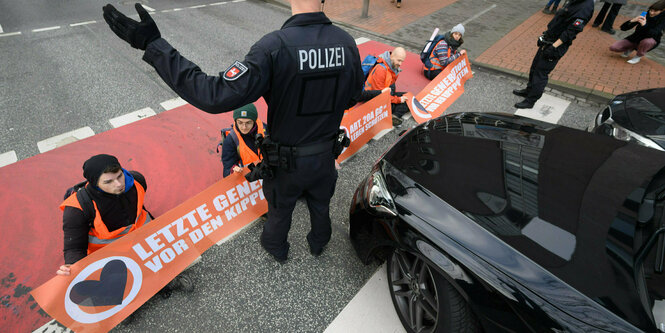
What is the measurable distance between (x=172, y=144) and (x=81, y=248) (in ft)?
7.38

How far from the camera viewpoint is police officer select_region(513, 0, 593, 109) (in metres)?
4.42

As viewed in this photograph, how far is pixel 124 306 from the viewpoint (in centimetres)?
218

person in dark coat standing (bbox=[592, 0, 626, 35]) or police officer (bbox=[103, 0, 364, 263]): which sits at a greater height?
police officer (bbox=[103, 0, 364, 263])

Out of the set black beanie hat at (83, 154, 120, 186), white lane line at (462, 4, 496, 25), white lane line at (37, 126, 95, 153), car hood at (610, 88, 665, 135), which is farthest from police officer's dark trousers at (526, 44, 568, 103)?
white lane line at (37, 126, 95, 153)

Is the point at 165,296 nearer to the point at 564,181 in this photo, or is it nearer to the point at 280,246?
the point at 280,246

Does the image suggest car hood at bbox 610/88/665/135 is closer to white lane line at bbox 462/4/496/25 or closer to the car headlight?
the car headlight

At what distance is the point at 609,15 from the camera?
28.5 feet

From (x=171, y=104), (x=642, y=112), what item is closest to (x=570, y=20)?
(x=642, y=112)

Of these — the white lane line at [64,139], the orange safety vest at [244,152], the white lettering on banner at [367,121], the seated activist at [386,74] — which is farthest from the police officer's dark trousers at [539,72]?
the white lane line at [64,139]

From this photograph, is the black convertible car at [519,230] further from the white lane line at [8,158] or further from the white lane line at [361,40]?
the white lane line at [361,40]

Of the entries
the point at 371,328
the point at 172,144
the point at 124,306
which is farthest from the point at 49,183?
the point at 371,328

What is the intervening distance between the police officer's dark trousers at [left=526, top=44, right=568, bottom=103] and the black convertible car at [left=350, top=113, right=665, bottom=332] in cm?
307

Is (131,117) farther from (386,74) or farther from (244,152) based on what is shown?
(386,74)

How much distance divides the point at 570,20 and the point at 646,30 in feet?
13.7
